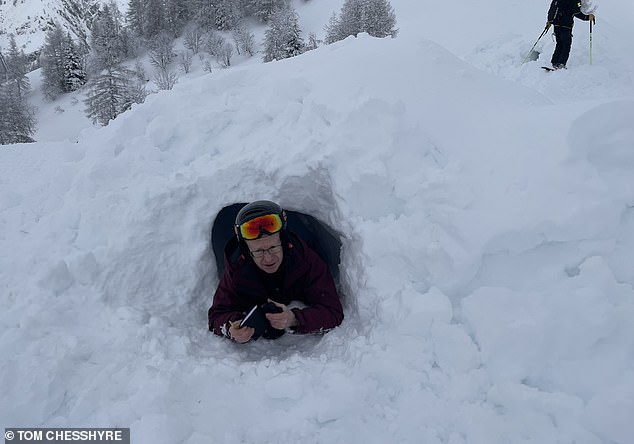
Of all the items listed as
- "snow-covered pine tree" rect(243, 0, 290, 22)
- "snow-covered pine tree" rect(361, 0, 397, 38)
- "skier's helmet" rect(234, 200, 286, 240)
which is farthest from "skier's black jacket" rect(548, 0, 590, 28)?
"snow-covered pine tree" rect(243, 0, 290, 22)

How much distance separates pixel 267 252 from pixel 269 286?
38 centimetres

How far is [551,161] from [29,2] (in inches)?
2926

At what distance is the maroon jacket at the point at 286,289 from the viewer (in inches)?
110

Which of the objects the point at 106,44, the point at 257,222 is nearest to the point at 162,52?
the point at 106,44

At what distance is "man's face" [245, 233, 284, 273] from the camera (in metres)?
2.72

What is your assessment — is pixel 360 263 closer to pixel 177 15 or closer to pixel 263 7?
pixel 263 7

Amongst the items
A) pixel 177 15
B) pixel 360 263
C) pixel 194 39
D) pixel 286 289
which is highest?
pixel 177 15

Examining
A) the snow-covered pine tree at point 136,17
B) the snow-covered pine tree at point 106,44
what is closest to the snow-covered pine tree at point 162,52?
the snow-covered pine tree at point 106,44

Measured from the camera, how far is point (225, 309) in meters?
2.86

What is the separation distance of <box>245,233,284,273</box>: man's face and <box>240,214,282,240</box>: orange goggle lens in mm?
43

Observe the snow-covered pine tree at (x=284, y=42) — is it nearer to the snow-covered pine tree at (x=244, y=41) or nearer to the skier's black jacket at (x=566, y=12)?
the snow-covered pine tree at (x=244, y=41)

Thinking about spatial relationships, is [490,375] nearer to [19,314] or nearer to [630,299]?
[630,299]

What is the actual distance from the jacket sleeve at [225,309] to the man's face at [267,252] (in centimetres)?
28

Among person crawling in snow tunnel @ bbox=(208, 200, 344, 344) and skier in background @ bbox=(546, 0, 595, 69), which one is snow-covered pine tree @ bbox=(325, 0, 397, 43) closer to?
skier in background @ bbox=(546, 0, 595, 69)
